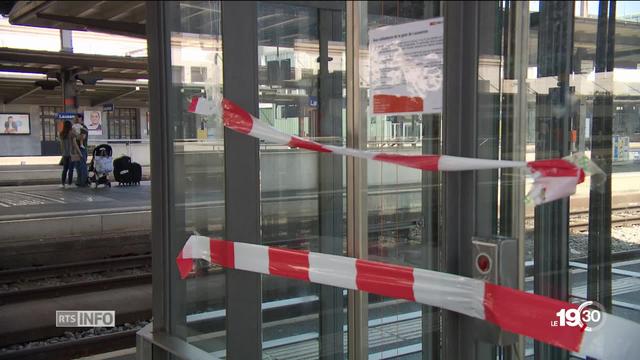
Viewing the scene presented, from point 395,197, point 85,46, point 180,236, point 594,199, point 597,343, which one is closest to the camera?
point 597,343

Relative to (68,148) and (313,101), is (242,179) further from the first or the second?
(68,148)

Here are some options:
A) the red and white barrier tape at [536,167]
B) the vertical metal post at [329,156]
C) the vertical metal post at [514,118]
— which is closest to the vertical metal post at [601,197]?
the vertical metal post at [329,156]

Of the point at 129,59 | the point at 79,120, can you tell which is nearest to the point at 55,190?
the point at 79,120

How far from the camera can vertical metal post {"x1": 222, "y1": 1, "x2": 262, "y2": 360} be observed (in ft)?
8.38

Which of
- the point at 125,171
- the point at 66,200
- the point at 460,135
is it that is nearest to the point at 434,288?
the point at 460,135

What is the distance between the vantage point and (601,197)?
3963mm

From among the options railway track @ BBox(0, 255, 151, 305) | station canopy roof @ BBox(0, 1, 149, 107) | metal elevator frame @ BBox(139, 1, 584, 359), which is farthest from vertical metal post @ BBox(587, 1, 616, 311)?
railway track @ BBox(0, 255, 151, 305)

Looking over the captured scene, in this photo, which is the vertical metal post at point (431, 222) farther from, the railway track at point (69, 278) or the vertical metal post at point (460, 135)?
the railway track at point (69, 278)

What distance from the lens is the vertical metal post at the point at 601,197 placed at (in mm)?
3916

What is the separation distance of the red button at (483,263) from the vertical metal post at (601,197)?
2171mm

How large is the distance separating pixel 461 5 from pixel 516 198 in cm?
67

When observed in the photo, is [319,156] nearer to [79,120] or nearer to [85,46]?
[79,120]

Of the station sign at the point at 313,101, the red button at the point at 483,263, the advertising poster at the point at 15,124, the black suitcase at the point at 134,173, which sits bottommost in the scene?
the black suitcase at the point at 134,173

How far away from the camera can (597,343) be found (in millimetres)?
2439
